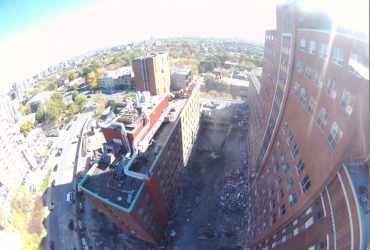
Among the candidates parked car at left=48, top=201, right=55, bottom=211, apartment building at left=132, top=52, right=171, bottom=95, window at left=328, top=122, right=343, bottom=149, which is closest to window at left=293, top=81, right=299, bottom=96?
window at left=328, top=122, right=343, bottom=149

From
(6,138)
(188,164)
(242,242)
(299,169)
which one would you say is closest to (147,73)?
(188,164)

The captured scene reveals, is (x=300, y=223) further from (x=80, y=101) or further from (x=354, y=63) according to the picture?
(x=80, y=101)

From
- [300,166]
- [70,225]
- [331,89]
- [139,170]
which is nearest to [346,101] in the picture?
[331,89]

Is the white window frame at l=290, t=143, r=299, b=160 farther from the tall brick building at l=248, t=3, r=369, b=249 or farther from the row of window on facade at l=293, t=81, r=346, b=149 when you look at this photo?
the row of window on facade at l=293, t=81, r=346, b=149

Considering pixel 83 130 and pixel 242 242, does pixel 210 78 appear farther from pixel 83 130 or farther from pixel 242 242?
pixel 242 242

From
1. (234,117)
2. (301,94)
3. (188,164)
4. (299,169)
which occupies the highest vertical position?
(301,94)

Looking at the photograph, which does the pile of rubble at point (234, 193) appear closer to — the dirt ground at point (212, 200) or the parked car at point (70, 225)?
the dirt ground at point (212, 200)

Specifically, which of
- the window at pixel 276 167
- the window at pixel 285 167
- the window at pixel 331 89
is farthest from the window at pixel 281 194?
the window at pixel 331 89

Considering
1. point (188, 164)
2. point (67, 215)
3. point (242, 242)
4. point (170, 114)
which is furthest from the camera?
point (188, 164)
